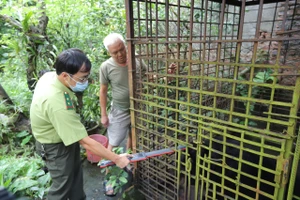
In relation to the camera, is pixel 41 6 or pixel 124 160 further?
pixel 41 6

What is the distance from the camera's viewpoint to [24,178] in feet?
8.75

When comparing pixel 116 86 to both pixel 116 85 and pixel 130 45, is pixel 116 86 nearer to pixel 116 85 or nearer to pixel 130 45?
pixel 116 85

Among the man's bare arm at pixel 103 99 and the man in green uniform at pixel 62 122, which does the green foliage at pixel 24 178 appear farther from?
the man's bare arm at pixel 103 99

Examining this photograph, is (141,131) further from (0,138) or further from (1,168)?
(0,138)

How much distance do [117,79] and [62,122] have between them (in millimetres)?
1184

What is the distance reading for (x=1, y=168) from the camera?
2.81 meters

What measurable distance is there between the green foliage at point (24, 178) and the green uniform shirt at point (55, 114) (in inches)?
43.4

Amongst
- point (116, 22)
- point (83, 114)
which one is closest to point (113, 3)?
point (116, 22)

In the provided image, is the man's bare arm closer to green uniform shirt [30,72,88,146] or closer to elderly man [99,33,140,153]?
elderly man [99,33,140,153]

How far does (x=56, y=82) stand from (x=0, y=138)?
2852 millimetres

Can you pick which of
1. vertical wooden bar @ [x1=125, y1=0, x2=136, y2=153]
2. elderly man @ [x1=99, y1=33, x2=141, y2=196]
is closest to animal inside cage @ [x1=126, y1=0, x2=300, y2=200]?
vertical wooden bar @ [x1=125, y1=0, x2=136, y2=153]

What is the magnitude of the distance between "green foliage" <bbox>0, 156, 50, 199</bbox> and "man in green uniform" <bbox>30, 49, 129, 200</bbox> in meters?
0.71

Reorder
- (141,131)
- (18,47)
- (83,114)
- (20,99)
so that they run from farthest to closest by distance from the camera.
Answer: (20,99)
(83,114)
(18,47)
(141,131)

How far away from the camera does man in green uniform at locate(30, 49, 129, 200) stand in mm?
1721
